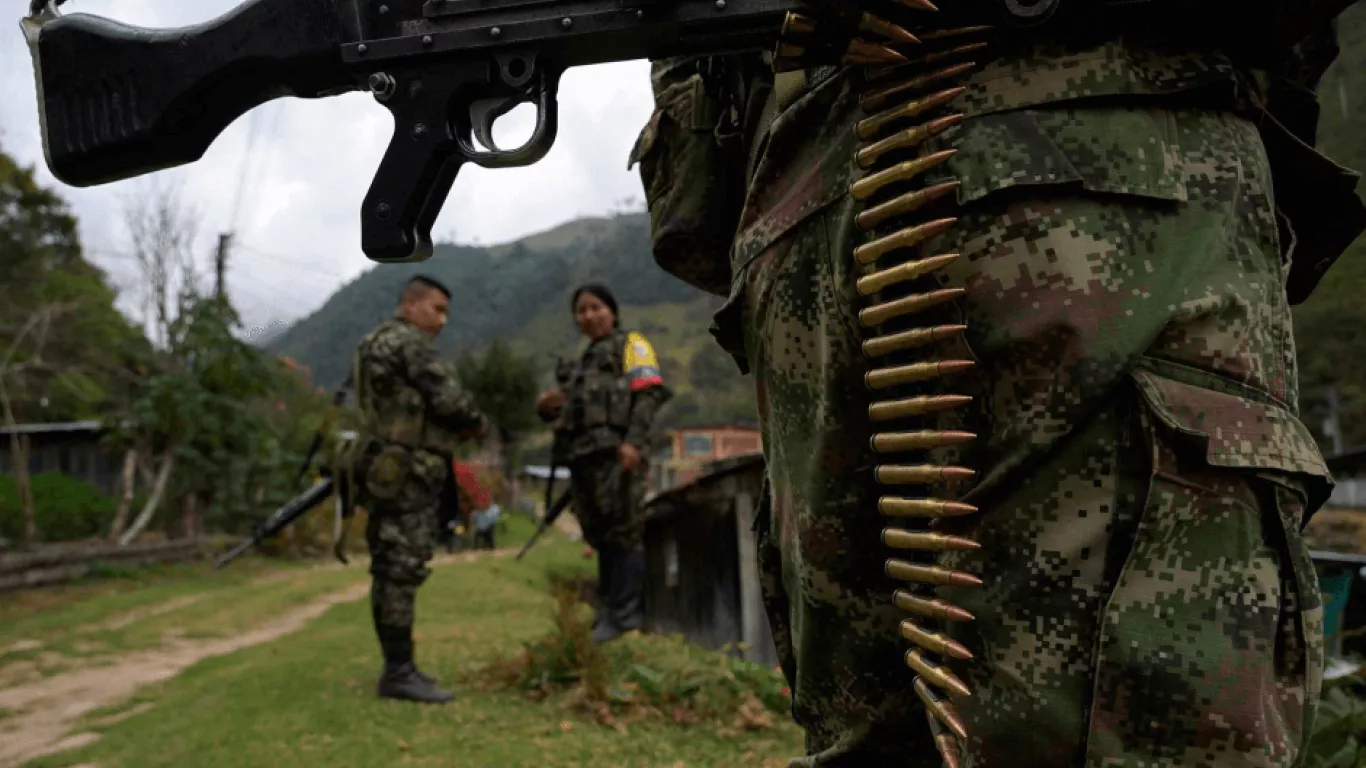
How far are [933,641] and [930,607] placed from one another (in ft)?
0.13

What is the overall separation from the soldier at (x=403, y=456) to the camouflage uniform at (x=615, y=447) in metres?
1.06

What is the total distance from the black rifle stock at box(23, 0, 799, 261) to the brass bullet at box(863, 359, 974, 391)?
1.64 ft

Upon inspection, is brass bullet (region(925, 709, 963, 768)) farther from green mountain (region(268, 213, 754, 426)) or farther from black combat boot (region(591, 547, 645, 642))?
green mountain (region(268, 213, 754, 426))

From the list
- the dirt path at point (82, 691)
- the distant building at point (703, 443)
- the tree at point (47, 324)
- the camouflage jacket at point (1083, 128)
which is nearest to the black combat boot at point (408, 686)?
the dirt path at point (82, 691)

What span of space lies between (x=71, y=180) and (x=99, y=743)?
3.81 m

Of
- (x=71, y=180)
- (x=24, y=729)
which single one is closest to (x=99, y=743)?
(x=24, y=729)

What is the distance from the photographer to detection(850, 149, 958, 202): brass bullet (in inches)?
48.2

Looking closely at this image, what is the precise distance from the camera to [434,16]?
151 cm

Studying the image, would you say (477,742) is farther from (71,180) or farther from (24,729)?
(71,180)

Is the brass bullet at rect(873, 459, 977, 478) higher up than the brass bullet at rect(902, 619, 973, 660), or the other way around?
the brass bullet at rect(873, 459, 977, 478)

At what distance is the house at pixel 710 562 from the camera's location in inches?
222

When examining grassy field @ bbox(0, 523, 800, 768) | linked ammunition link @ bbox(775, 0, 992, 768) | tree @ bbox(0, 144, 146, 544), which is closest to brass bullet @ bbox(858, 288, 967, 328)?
linked ammunition link @ bbox(775, 0, 992, 768)

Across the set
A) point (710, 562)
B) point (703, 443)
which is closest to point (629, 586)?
point (710, 562)

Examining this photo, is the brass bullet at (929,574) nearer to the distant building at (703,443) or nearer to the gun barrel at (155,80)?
the gun barrel at (155,80)
